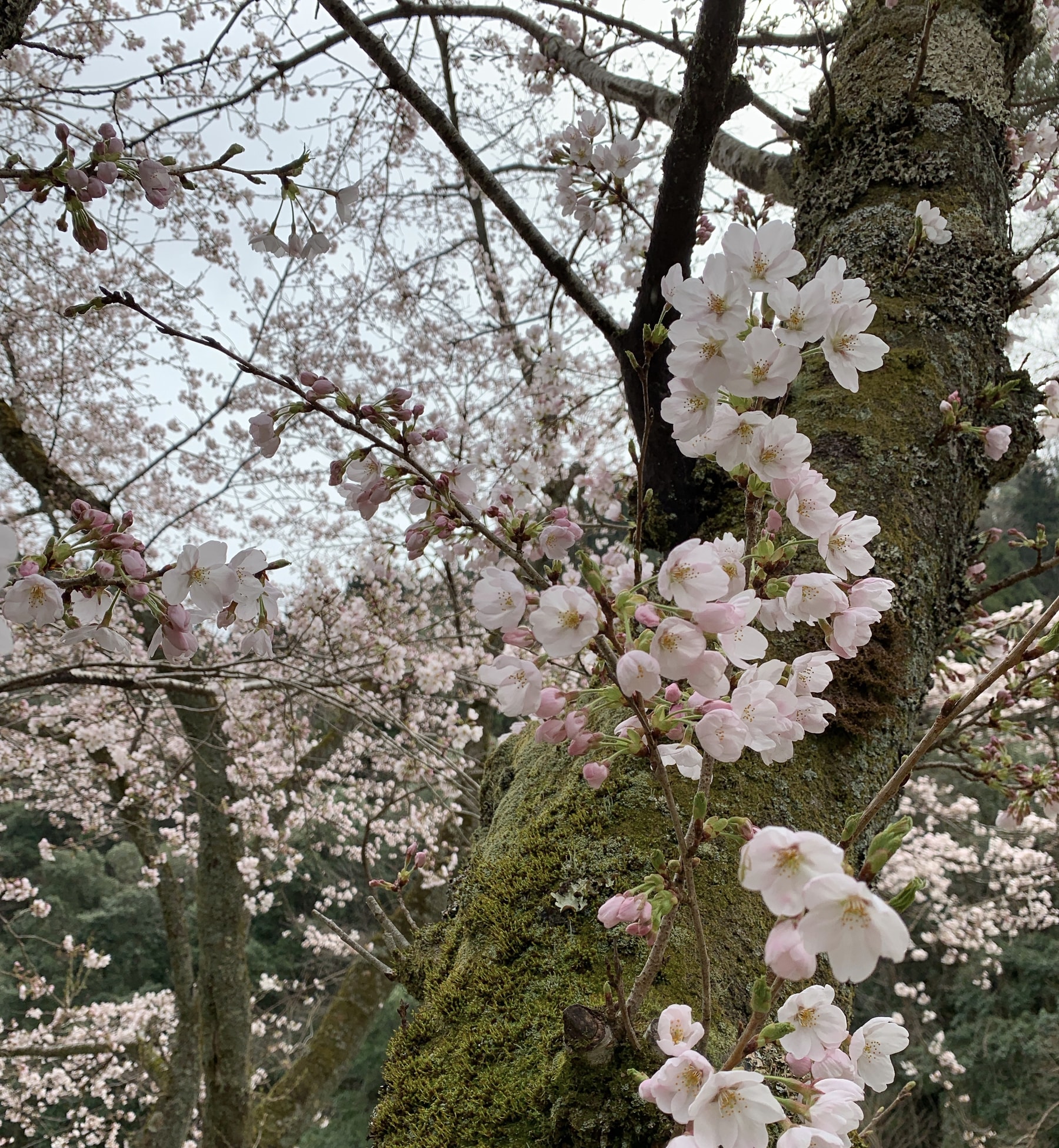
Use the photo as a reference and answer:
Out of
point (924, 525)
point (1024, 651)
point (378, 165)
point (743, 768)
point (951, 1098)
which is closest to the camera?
point (1024, 651)

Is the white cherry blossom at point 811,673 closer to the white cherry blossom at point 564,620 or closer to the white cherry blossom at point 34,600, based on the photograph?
the white cherry blossom at point 564,620

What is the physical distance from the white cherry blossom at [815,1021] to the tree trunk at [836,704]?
0.17 m

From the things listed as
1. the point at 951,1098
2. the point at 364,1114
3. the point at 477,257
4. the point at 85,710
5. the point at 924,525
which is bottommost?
the point at 951,1098

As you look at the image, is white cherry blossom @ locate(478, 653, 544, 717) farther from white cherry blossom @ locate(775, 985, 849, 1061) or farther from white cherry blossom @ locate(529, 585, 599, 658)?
white cherry blossom @ locate(775, 985, 849, 1061)

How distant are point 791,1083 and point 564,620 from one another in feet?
1.54

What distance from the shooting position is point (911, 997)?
9078mm

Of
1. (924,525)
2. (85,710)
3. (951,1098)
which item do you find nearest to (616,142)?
(924,525)

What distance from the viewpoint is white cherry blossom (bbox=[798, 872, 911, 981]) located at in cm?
44

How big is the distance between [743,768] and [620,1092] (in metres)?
0.55

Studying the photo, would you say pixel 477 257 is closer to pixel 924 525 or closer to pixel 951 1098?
pixel 924 525

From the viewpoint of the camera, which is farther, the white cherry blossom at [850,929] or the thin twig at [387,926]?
the thin twig at [387,926]

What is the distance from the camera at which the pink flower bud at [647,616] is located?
23.8 inches

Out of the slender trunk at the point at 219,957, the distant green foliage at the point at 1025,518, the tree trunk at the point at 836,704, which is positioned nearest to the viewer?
the tree trunk at the point at 836,704

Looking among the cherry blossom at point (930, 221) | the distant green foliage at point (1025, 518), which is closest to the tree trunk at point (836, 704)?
the cherry blossom at point (930, 221)
